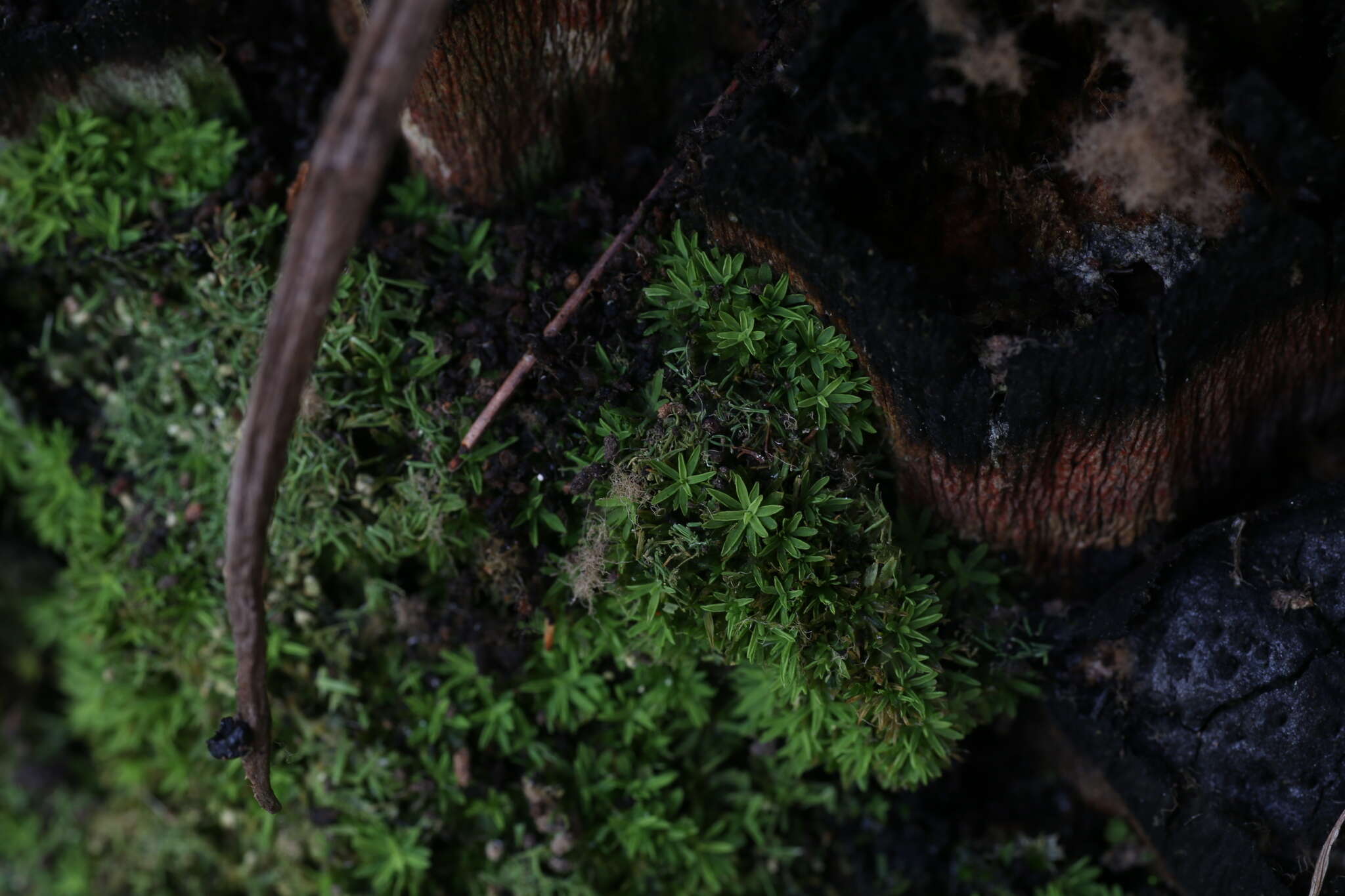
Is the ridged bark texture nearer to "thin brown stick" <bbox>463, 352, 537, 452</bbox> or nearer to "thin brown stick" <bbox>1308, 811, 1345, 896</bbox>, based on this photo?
"thin brown stick" <bbox>463, 352, 537, 452</bbox>

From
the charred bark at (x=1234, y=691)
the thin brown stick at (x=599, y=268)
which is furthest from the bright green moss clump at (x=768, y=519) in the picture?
the charred bark at (x=1234, y=691)

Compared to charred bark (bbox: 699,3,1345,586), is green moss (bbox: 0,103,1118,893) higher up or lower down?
lower down

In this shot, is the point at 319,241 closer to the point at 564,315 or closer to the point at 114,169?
the point at 564,315

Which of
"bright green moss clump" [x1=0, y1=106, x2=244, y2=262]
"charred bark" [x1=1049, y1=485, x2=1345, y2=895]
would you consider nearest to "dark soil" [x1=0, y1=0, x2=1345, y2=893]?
"charred bark" [x1=1049, y1=485, x2=1345, y2=895]

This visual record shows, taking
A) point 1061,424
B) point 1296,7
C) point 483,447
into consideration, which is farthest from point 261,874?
point 1296,7

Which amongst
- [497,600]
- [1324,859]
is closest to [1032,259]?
[1324,859]

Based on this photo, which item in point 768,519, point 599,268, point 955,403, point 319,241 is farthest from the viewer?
point 599,268

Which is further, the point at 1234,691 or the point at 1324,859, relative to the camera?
the point at 1234,691
